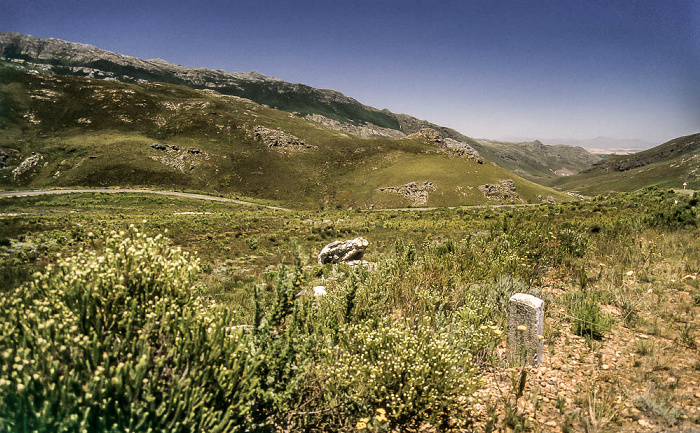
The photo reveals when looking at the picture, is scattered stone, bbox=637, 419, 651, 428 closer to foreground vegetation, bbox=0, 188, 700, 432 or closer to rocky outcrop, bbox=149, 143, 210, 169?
foreground vegetation, bbox=0, 188, 700, 432

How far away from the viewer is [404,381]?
156 inches

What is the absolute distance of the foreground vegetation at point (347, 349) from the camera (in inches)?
94.9

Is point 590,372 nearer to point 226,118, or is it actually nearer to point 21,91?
point 226,118

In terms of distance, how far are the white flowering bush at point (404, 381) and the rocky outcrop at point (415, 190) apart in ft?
187

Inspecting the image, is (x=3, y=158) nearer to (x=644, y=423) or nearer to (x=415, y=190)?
(x=415, y=190)

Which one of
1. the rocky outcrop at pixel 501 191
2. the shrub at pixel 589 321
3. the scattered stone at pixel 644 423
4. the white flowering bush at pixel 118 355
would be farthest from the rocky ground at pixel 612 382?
the rocky outcrop at pixel 501 191

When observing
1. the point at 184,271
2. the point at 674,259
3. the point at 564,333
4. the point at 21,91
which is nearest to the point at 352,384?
the point at 184,271

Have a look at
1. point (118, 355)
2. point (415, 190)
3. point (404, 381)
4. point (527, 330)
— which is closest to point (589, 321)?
point (527, 330)

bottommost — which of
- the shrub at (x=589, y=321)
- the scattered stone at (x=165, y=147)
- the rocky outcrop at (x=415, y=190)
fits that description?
the shrub at (x=589, y=321)

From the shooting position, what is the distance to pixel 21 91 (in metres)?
85.7

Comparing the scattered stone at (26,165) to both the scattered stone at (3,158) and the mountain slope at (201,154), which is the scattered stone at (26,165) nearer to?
the mountain slope at (201,154)

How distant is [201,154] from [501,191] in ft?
240

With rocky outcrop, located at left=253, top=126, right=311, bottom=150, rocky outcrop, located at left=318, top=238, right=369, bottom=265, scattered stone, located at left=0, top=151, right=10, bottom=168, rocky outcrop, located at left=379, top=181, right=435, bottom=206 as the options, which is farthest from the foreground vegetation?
scattered stone, located at left=0, top=151, right=10, bottom=168

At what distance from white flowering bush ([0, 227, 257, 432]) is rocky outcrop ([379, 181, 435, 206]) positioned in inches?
2305
